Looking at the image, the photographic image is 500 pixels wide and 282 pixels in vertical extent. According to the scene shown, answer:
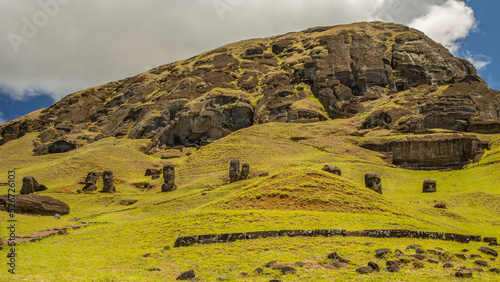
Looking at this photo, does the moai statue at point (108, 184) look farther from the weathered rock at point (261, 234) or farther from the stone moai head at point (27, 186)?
the weathered rock at point (261, 234)

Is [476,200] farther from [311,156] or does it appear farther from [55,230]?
[55,230]

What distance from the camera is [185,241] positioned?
2077 centimetres

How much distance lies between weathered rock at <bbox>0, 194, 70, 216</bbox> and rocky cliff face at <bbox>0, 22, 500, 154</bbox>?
6150cm

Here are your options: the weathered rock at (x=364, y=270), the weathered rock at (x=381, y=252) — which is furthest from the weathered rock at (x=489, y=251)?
the weathered rock at (x=364, y=270)

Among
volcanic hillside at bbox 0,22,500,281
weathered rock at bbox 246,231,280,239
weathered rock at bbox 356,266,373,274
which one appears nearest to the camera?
weathered rock at bbox 356,266,373,274

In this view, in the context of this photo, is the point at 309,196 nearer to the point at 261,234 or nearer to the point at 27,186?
the point at 261,234

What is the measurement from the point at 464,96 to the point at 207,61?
105639mm

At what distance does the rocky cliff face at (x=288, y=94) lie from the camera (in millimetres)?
91413

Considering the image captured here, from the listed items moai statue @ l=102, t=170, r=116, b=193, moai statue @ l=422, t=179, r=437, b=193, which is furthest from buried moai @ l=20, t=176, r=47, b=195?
moai statue @ l=422, t=179, r=437, b=193

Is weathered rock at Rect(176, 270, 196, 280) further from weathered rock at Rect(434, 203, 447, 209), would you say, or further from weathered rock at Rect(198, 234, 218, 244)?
weathered rock at Rect(434, 203, 447, 209)

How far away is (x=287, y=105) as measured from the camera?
11050 centimetres

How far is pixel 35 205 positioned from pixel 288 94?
93200 millimetres

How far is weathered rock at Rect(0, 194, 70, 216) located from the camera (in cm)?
3309

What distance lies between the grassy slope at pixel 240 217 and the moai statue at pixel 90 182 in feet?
6.82
